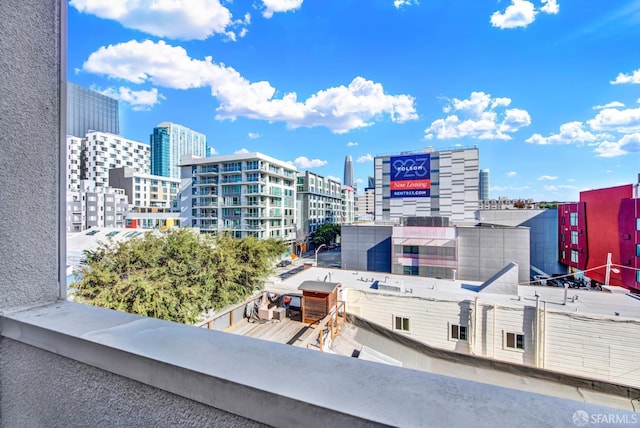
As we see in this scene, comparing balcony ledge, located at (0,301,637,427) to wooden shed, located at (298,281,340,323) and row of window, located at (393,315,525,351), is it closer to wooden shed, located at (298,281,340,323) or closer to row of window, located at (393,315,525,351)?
wooden shed, located at (298,281,340,323)

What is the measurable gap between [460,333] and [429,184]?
48.0 ft

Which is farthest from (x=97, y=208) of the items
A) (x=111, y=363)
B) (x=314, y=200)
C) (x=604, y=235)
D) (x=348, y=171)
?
(x=348, y=171)

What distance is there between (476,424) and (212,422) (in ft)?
1.68

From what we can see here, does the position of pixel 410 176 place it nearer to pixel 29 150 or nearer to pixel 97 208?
pixel 29 150

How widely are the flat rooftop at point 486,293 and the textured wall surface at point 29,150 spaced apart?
27.1 ft

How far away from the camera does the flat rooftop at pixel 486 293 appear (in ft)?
24.3

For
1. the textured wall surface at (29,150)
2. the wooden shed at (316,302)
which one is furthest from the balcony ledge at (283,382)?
the wooden shed at (316,302)

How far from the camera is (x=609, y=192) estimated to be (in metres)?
15.3

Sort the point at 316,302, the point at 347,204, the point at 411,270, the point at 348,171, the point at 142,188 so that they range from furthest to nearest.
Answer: the point at 348,171 → the point at 347,204 → the point at 142,188 → the point at 411,270 → the point at 316,302

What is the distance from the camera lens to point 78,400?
790 mm

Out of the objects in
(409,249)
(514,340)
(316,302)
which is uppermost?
(409,249)

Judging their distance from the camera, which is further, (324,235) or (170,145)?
(170,145)

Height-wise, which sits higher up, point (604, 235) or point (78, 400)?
point (78, 400)

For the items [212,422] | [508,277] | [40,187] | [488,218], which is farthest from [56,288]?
[488,218]
